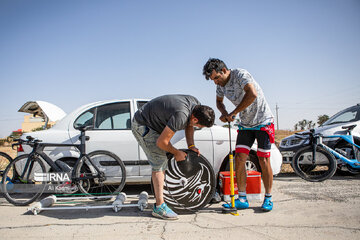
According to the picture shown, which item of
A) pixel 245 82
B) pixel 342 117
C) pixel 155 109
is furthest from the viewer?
pixel 342 117

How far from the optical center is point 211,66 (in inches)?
133

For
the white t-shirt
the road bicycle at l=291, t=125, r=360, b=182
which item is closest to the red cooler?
the white t-shirt

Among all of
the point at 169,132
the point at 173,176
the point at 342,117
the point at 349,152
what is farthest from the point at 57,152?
the point at 342,117

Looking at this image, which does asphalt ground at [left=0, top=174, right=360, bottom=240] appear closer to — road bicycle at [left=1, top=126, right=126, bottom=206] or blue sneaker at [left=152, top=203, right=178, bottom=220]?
blue sneaker at [left=152, top=203, right=178, bottom=220]

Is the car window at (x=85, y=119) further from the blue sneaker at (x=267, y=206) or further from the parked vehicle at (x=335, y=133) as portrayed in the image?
the parked vehicle at (x=335, y=133)

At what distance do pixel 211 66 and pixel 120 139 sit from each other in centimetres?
200

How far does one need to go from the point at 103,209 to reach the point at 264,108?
266 cm

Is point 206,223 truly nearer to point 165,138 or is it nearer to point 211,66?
point 165,138

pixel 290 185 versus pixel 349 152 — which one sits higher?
pixel 349 152

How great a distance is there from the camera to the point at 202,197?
11.2 ft

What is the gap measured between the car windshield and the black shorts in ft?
13.8

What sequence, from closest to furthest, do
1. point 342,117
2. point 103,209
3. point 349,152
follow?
point 103,209 < point 349,152 < point 342,117

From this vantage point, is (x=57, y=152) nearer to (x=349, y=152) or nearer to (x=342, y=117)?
(x=349, y=152)

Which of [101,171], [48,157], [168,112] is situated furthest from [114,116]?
[168,112]
